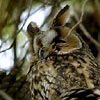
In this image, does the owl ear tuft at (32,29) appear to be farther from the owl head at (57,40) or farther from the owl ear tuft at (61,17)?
the owl ear tuft at (61,17)

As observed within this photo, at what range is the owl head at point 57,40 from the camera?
2832 millimetres

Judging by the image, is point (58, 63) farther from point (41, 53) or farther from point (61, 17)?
point (61, 17)

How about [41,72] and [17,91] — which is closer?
[41,72]

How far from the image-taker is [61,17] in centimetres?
288

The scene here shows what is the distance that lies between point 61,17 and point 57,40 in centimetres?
13

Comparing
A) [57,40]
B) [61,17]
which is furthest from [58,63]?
[61,17]

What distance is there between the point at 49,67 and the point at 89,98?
639mm

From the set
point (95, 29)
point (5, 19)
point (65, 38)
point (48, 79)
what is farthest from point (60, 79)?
point (95, 29)

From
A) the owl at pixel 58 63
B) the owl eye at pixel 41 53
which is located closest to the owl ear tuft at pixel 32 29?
the owl at pixel 58 63

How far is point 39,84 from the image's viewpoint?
279 centimetres

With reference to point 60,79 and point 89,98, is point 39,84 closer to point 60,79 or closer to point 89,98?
point 60,79

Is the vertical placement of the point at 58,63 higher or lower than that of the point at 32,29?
lower

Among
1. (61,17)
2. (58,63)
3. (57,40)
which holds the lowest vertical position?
(58,63)

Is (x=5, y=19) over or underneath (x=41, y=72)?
over
